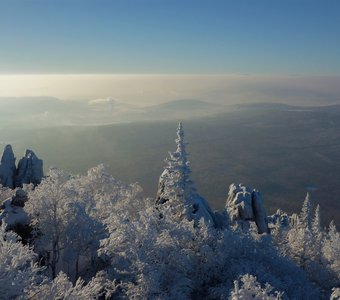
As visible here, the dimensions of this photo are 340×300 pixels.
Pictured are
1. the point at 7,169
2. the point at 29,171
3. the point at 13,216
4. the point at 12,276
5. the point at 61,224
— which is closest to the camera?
the point at 12,276

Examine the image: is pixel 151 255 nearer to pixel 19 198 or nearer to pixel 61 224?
pixel 61 224

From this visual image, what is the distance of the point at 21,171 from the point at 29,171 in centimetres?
221

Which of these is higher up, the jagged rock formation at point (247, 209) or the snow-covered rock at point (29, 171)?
the snow-covered rock at point (29, 171)

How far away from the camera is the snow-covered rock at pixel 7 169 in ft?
274

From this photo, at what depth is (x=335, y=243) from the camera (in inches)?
2185

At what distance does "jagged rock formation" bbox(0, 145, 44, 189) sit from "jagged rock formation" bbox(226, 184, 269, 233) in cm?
4302

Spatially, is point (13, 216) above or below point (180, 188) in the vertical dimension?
below

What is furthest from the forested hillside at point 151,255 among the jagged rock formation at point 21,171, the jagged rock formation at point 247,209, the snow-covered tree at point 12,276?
the jagged rock formation at point 21,171

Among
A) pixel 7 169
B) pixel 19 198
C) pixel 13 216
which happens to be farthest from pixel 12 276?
pixel 7 169

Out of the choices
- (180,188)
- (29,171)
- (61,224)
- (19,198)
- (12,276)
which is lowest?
(29,171)

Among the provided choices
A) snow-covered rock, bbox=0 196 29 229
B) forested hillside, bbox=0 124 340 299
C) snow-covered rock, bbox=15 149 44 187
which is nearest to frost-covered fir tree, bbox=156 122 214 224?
forested hillside, bbox=0 124 340 299

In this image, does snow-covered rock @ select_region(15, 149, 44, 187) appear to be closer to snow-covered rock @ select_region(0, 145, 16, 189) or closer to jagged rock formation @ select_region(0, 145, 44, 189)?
jagged rock formation @ select_region(0, 145, 44, 189)

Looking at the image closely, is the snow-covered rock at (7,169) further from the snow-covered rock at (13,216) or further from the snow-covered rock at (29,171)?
the snow-covered rock at (13,216)

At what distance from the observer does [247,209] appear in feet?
228
